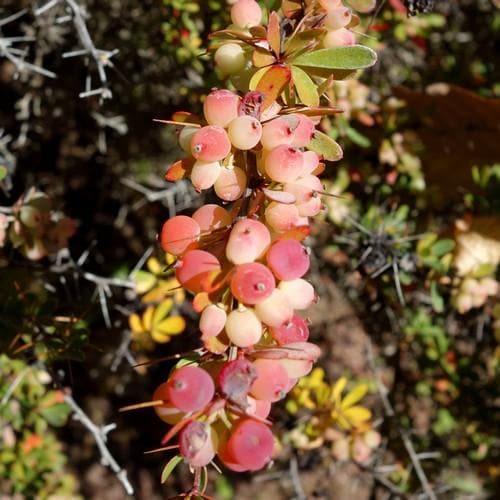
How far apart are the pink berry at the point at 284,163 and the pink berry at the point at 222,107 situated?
0.05 meters

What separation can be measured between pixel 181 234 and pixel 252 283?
3.4 inches

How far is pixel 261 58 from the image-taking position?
2.02ft

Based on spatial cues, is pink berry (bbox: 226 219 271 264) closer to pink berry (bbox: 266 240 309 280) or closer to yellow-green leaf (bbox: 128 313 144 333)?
pink berry (bbox: 266 240 309 280)

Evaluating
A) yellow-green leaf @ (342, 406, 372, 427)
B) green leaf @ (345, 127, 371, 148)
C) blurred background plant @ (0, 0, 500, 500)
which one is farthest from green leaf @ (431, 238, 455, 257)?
yellow-green leaf @ (342, 406, 372, 427)

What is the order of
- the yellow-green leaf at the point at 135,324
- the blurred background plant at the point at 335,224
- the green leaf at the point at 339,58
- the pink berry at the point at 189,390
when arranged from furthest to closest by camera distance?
the yellow-green leaf at the point at 135,324 < the blurred background plant at the point at 335,224 < the green leaf at the point at 339,58 < the pink berry at the point at 189,390

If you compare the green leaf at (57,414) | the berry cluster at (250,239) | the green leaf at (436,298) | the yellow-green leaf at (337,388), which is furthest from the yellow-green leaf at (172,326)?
the berry cluster at (250,239)

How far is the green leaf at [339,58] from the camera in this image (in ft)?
1.96

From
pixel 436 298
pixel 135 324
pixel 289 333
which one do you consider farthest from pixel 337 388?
pixel 289 333

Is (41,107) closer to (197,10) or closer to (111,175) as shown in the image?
(111,175)

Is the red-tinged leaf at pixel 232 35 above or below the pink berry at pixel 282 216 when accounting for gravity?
above

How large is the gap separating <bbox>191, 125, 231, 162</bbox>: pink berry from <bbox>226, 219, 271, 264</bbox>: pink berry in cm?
6

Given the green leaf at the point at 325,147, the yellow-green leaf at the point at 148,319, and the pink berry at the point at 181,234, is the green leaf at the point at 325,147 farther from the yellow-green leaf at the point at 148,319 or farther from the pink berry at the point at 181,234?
the yellow-green leaf at the point at 148,319

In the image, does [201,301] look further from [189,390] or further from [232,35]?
[232,35]

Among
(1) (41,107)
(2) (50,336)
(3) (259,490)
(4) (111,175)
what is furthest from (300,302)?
(3) (259,490)
